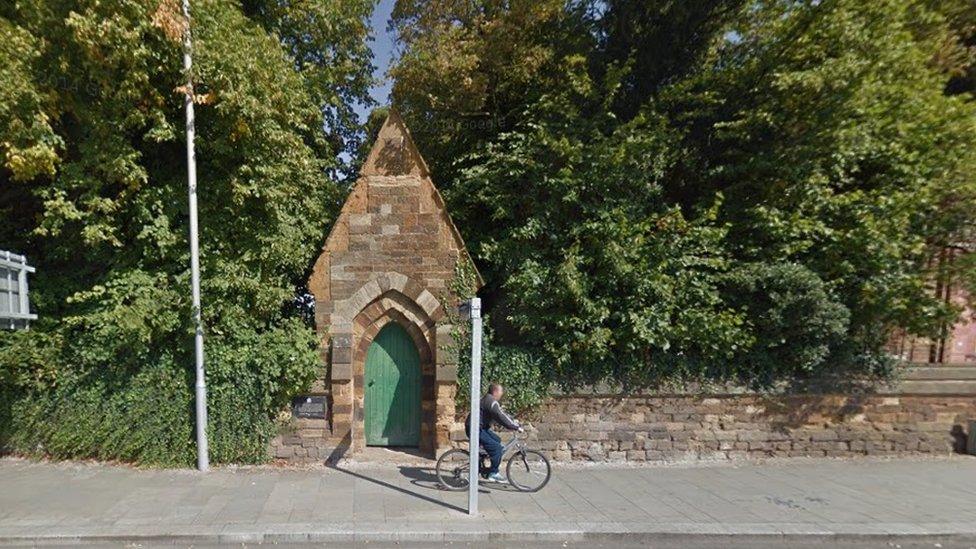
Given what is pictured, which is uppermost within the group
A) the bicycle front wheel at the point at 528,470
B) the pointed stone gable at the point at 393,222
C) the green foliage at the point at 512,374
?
the pointed stone gable at the point at 393,222

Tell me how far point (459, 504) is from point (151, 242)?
17.7ft

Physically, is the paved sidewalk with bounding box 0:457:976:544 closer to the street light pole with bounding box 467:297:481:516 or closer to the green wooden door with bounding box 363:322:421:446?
the street light pole with bounding box 467:297:481:516

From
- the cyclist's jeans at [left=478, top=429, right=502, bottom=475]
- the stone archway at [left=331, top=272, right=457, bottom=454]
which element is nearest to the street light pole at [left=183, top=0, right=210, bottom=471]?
the stone archway at [left=331, top=272, right=457, bottom=454]

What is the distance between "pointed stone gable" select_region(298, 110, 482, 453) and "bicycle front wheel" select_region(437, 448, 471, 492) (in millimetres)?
661

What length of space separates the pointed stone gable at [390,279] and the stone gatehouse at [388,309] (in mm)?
15

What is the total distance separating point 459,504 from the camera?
491cm

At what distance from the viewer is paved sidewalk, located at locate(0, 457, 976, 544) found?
170 inches

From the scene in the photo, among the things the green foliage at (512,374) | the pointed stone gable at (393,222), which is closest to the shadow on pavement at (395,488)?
the green foliage at (512,374)

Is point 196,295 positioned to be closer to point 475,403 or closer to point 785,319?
point 475,403

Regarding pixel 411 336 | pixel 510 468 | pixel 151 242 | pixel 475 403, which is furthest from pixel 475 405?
pixel 151 242

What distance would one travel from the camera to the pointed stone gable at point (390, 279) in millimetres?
6320

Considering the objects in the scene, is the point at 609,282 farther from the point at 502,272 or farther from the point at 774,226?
the point at 774,226

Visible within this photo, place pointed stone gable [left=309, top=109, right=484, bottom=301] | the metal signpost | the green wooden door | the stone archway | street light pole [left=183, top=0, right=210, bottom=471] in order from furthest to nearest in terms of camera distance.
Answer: the green wooden door
pointed stone gable [left=309, top=109, right=484, bottom=301]
the stone archway
street light pole [left=183, top=0, right=210, bottom=471]
the metal signpost

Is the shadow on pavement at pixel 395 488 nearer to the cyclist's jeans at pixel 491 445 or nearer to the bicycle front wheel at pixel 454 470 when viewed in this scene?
the bicycle front wheel at pixel 454 470
